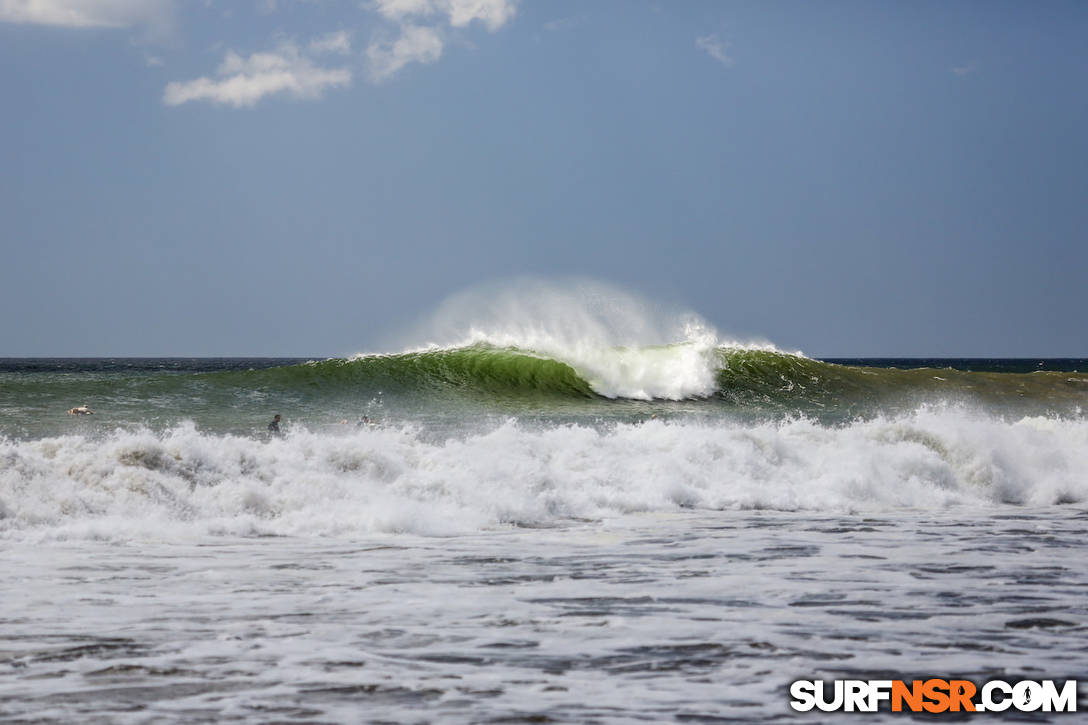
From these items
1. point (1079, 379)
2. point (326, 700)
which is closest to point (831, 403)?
point (1079, 379)

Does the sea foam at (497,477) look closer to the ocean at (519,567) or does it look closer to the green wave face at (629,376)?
the ocean at (519,567)

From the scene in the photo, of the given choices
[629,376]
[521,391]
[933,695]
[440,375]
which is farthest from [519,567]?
[629,376]

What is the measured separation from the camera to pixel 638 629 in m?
7.56

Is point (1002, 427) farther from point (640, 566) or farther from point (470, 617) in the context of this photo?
point (470, 617)

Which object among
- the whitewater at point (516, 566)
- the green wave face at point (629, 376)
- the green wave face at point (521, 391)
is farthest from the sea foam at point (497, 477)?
the green wave face at point (629, 376)

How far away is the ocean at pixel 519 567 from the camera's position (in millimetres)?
6250

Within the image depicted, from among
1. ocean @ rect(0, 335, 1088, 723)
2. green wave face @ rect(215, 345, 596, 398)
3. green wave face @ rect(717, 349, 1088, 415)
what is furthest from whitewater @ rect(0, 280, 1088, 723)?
green wave face @ rect(717, 349, 1088, 415)

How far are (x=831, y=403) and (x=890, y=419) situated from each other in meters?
2.92

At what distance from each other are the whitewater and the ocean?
37 mm

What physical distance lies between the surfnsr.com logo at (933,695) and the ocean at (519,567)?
0.15 m

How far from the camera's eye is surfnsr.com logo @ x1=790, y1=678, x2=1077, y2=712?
588 cm

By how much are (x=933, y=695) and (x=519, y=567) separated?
475cm

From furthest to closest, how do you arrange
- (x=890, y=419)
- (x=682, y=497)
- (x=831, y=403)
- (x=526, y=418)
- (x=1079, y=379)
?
(x=1079, y=379) < (x=831, y=403) < (x=890, y=419) < (x=526, y=418) < (x=682, y=497)

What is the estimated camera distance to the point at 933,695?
19.9 ft
